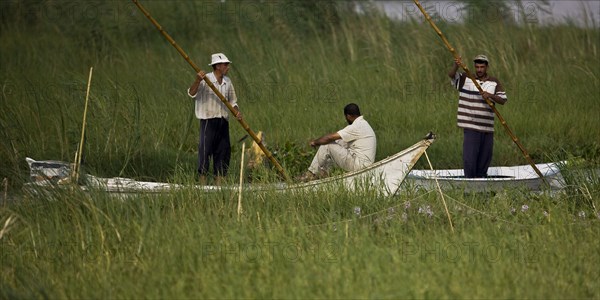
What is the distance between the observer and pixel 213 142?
38.1 ft

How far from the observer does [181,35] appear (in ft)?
70.3

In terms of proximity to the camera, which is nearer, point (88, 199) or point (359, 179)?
point (88, 199)

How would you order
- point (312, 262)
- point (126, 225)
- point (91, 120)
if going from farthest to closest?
1. point (91, 120)
2. point (126, 225)
3. point (312, 262)

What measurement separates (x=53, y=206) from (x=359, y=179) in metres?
2.73

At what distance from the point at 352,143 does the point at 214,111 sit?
1.44 metres

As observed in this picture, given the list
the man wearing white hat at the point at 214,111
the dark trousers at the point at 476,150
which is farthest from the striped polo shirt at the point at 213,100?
the dark trousers at the point at 476,150

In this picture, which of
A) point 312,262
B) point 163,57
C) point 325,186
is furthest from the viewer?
point 163,57

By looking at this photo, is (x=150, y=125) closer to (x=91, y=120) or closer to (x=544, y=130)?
(x=91, y=120)

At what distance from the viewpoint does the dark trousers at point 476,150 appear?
1166 centimetres

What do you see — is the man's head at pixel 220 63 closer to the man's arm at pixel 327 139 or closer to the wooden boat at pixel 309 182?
the man's arm at pixel 327 139

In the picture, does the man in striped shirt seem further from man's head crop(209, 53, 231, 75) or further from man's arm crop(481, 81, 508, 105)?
man's head crop(209, 53, 231, 75)

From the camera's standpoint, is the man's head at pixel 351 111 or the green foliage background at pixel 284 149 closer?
the green foliage background at pixel 284 149

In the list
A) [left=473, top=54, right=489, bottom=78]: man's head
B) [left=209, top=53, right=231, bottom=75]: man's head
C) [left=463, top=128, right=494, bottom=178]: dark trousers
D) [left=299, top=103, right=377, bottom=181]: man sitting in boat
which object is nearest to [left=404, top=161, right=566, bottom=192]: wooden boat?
[left=463, top=128, right=494, bottom=178]: dark trousers

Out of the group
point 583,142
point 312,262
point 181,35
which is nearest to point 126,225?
point 312,262
